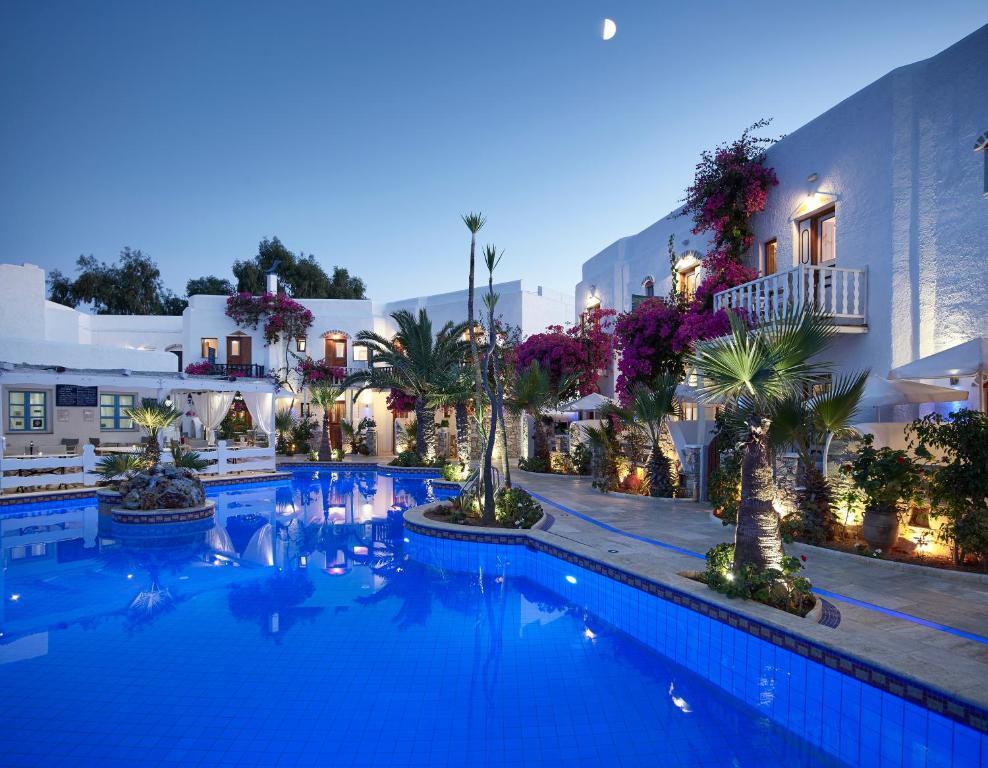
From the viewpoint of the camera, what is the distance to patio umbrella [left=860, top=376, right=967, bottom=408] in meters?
7.58

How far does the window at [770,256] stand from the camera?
11.9m

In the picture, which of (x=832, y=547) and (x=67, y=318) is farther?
(x=67, y=318)

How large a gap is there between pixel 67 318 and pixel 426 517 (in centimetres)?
2107

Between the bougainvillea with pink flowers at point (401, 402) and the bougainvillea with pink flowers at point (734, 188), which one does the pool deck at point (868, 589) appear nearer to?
the bougainvillea with pink flowers at point (734, 188)

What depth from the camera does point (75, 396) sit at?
1908 cm

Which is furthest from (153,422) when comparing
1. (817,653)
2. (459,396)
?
(817,653)

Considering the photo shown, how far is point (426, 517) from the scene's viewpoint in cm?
1014

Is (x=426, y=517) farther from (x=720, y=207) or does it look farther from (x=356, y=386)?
(x=356, y=386)

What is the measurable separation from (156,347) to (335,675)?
2573 cm

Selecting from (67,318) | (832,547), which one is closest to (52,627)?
(832,547)

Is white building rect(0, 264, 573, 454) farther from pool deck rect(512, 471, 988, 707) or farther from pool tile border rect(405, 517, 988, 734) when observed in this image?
pool tile border rect(405, 517, 988, 734)

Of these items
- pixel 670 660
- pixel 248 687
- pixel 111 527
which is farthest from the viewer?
pixel 111 527

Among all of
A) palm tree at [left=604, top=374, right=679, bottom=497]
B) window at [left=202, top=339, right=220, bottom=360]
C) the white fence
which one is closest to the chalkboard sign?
the white fence

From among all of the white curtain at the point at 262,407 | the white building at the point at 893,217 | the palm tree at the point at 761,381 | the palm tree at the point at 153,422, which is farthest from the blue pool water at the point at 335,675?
the white curtain at the point at 262,407
